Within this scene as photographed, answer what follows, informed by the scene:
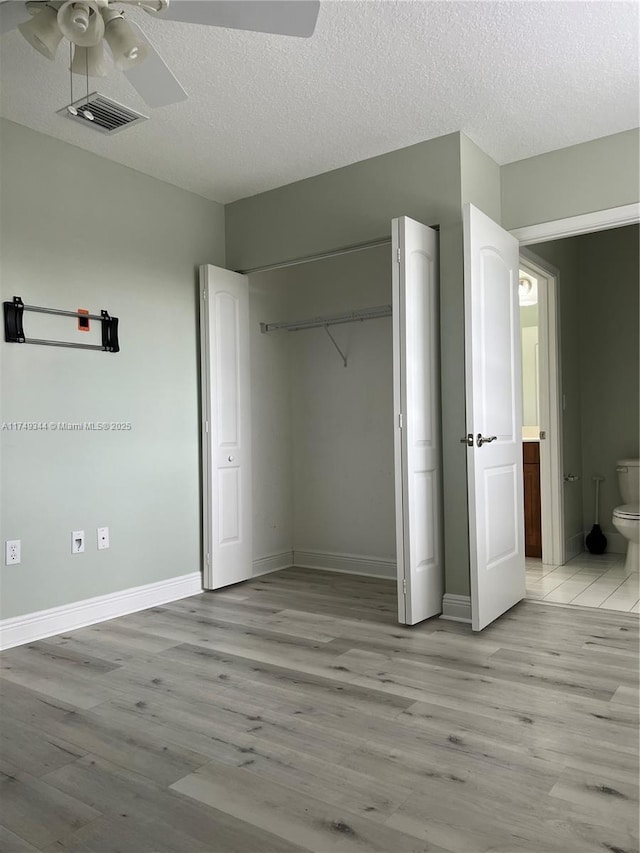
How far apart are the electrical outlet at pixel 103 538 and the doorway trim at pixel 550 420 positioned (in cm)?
315

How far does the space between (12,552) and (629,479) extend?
4.30 m

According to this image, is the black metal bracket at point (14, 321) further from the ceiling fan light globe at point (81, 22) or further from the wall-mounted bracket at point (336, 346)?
the wall-mounted bracket at point (336, 346)

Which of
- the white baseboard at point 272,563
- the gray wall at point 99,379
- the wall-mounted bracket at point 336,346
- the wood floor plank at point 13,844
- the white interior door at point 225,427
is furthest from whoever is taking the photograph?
the wall-mounted bracket at point 336,346

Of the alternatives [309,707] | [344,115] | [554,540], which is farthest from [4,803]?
[554,540]

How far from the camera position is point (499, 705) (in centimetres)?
246

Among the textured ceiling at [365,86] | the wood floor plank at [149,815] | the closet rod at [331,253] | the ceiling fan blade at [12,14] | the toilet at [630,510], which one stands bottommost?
the wood floor plank at [149,815]

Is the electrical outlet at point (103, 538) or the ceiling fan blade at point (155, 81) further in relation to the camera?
the electrical outlet at point (103, 538)

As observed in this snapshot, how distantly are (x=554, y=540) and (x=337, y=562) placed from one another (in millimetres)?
1628

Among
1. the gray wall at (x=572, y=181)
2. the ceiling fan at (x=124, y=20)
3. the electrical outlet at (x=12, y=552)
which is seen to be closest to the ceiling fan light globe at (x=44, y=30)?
the ceiling fan at (x=124, y=20)

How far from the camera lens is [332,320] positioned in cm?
481

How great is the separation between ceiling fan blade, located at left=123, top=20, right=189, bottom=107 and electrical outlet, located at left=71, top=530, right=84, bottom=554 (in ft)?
7.28

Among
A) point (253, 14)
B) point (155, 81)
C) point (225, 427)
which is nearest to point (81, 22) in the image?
point (155, 81)

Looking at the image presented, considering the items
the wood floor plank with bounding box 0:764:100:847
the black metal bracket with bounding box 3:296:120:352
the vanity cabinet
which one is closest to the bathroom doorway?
the vanity cabinet

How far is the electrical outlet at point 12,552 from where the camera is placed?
3270 millimetres
